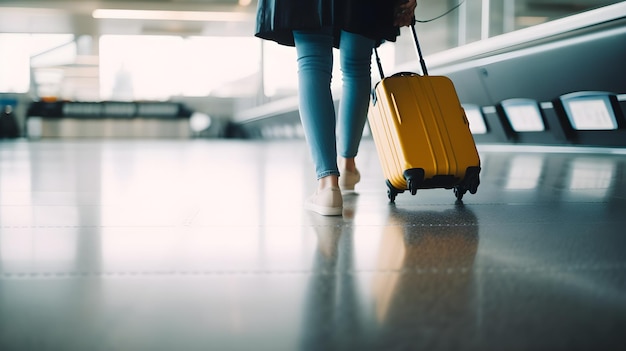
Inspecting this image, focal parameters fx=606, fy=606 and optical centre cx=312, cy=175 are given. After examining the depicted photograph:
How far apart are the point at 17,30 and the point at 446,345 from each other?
20977mm

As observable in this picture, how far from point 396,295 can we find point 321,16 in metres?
1.02

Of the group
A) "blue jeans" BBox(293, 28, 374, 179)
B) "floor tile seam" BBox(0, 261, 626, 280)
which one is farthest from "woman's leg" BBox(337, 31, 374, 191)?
"floor tile seam" BBox(0, 261, 626, 280)

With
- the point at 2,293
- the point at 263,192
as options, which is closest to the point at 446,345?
the point at 2,293

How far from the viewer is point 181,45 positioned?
63.1ft

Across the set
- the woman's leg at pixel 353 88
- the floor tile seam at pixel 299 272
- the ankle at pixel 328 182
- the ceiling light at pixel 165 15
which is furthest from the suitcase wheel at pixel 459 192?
the ceiling light at pixel 165 15

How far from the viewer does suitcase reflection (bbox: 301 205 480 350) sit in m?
0.70

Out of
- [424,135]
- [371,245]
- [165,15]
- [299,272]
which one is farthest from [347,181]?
[165,15]

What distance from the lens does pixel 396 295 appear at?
871mm

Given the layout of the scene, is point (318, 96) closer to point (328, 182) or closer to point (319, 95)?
point (319, 95)

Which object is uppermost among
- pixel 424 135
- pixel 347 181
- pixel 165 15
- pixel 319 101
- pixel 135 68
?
pixel 165 15

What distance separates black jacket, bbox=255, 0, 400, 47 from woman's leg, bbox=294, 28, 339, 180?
69 mm

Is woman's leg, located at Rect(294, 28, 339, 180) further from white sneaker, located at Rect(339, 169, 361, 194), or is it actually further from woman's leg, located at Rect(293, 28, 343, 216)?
white sneaker, located at Rect(339, 169, 361, 194)

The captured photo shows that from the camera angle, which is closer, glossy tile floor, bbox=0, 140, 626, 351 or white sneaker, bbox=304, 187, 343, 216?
glossy tile floor, bbox=0, 140, 626, 351

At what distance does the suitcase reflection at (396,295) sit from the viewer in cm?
70
